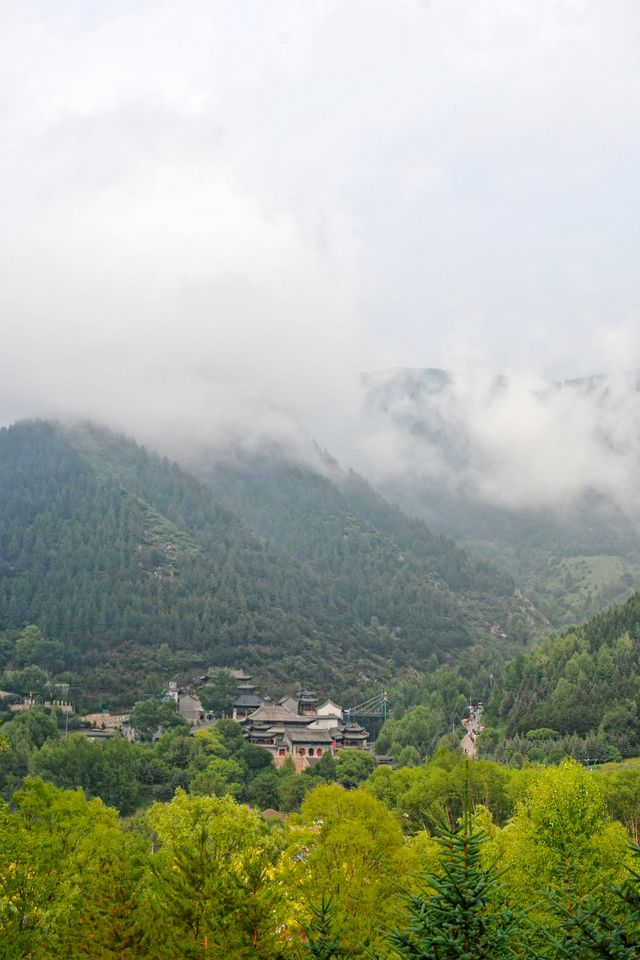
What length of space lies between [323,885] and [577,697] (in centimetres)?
8529

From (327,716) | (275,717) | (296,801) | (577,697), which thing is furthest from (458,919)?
(327,716)

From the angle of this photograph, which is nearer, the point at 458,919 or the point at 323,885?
the point at 458,919

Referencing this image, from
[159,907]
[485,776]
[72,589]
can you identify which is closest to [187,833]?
[159,907]

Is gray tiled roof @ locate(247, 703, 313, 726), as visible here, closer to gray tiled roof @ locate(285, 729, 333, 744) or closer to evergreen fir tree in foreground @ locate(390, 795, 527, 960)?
gray tiled roof @ locate(285, 729, 333, 744)

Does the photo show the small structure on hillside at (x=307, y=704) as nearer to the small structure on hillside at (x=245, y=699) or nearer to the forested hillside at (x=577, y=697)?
the small structure on hillside at (x=245, y=699)

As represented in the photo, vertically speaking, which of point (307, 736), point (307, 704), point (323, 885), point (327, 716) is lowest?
point (307, 736)

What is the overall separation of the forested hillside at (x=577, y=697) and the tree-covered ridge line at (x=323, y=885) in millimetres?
56825

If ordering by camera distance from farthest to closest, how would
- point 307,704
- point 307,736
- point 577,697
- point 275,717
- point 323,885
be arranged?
point 307,704
point 275,717
point 307,736
point 577,697
point 323,885

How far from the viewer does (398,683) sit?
16712 cm

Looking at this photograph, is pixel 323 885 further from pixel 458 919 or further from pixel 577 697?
pixel 577 697

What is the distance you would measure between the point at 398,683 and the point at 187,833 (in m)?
128

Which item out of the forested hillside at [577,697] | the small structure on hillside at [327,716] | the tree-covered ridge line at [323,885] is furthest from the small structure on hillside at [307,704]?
the tree-covered ridge line at [323,885]

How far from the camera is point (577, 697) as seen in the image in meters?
110

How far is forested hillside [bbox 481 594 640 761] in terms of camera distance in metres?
98.8
